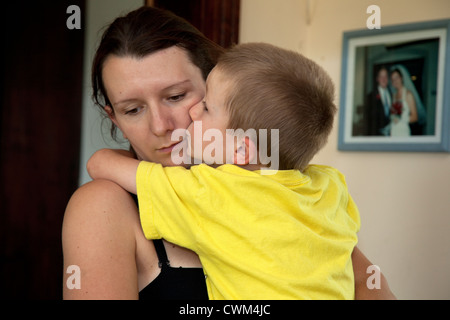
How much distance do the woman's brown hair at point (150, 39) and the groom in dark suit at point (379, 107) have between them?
1966 mm

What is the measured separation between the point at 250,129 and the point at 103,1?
1.75 m

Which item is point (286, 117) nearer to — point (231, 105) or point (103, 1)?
point (231, 105)

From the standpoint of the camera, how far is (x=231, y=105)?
941 millimetres

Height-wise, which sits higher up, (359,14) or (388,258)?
(359,14)

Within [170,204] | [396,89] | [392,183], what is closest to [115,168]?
[170,204]

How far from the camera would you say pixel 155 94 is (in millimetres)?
1017

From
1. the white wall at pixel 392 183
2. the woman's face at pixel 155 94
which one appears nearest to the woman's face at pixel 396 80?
the white wall at pixel 392 183

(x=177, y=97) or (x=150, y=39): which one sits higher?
(x=150, y=39)

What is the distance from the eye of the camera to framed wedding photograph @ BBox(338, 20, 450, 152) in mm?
2648

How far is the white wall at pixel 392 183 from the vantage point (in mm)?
2611

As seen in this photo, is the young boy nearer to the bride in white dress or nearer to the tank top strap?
the tank top strap

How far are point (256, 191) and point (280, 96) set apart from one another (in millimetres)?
208

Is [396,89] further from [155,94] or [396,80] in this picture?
[155,94]

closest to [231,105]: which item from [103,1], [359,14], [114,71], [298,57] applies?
[298,57]
